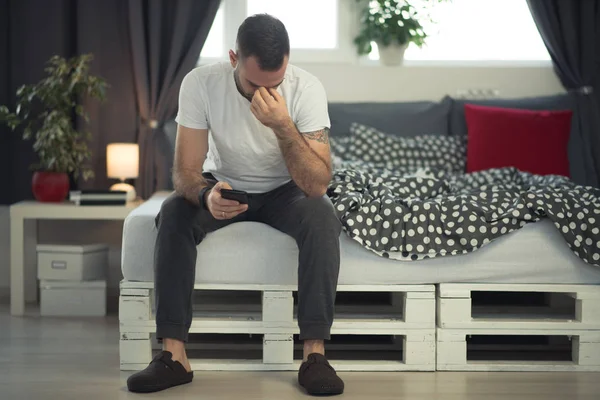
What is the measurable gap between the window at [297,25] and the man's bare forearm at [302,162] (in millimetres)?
1926

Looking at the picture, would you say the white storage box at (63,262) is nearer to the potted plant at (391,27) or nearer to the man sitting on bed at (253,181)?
the man sitting on bed at (253,181)

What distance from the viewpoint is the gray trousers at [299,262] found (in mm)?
2533

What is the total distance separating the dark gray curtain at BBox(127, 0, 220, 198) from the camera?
428cm

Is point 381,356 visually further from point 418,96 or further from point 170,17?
point 170,17

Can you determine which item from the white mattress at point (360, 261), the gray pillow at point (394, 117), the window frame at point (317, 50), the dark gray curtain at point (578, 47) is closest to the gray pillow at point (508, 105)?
the gray pillow at point (394, 117)

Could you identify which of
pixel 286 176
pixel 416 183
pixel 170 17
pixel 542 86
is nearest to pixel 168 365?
pixel 286 176

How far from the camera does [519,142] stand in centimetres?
395

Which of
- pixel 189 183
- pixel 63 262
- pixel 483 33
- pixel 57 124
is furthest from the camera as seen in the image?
pixel 483 33

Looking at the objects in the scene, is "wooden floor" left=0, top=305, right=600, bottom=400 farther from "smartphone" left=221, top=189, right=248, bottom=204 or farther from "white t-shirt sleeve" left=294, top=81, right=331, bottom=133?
"white t-shirt sleeve" left=294, top=81, right=331, bottom=133

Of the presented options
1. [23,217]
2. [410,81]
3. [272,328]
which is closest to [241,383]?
[272,328]

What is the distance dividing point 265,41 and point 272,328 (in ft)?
2.90

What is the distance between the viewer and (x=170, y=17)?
4324mm

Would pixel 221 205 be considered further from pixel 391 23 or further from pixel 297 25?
pixel 297 25

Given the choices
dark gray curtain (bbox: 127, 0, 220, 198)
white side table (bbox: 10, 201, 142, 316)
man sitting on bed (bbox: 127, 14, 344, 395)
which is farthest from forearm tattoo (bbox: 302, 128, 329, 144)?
dark gray curtain (bbox: 127, 0, 220, 198)
